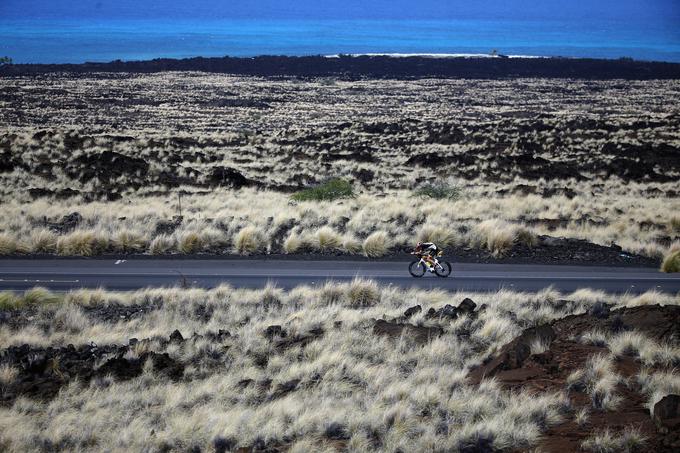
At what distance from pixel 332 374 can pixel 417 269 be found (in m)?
7.67

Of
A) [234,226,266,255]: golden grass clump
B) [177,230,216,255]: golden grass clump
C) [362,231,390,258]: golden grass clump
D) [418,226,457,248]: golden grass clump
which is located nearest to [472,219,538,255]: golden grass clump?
[418,226,457,248]: golden grass clump

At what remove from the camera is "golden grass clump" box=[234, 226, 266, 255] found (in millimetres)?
19219

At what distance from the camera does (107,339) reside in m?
11.3

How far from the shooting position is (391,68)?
12694 cm

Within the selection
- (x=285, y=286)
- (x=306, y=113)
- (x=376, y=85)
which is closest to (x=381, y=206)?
(x=285, y=286)

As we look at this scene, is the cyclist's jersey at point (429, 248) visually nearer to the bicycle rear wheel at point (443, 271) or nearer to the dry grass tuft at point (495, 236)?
the bicycle rear wheel at point (443, 271)

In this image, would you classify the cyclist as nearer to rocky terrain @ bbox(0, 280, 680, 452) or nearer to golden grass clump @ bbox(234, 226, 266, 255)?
rocky terrain @ bbox(0, 280, 680, 452)

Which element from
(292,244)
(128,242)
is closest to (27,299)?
(128,242)

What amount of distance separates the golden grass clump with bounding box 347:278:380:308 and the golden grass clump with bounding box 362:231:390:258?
13.8 ft

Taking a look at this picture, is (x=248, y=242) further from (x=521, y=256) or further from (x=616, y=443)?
(x=616, y=443)

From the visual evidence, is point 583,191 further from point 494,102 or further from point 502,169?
point 494,102

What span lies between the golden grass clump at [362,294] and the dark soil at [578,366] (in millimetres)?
4295

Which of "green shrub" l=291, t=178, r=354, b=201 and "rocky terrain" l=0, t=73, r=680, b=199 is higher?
"rocky terrain" l=0, t=73, r=680, b=199

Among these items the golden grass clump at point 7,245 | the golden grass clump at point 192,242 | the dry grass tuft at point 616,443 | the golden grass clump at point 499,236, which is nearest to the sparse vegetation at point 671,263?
the golden grass clump at point 499,236
